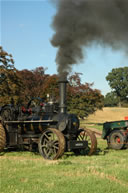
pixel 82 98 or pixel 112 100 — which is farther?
pixel 112 100

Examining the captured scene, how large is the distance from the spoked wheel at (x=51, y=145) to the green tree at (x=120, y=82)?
74.3 metres

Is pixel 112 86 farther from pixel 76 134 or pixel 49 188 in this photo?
pixel 49 188

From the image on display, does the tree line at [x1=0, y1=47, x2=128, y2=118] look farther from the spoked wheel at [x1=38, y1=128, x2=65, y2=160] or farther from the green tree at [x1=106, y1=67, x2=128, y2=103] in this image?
the green tree at [x1=106, y1=67, x2=128, y2=103]

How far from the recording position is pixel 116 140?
13.0m

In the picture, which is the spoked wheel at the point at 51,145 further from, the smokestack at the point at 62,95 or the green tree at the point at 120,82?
the green tree at the point at 120,82

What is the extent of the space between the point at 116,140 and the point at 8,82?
1625 centimetres

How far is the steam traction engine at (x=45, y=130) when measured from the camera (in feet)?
31.4

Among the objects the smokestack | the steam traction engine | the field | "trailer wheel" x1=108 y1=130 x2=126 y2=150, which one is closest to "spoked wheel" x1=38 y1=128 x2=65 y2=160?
the steam traction engine

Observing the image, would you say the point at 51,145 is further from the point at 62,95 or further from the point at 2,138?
the point at 2,138

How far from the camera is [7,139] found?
11.1 metres

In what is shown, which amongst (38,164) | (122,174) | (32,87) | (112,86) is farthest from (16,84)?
(112,86)

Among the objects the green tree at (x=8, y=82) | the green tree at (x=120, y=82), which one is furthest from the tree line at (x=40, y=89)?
the green tree at (x=120, y=82)

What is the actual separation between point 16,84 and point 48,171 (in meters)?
21.3

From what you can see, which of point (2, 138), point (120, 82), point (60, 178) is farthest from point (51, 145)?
point (120, 82)
